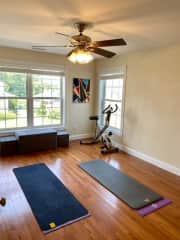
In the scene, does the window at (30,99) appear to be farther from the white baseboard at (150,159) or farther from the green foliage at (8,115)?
the white baseboard at (150,159)

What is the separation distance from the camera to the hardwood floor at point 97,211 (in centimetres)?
188

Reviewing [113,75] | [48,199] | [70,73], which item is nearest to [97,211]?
[48,199]

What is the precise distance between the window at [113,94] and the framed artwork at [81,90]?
418 mm

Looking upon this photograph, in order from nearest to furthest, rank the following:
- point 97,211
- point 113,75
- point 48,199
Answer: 1. point 97,211
2. point 48,199
3. point 113,75

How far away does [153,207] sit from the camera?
235cm

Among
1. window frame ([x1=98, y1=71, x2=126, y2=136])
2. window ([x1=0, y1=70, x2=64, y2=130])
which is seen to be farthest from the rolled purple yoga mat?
window ([x1=0, y1=70, x2=64, y2=130])

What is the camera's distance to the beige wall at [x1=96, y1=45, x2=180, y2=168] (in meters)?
3.36

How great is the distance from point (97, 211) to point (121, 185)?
75cm

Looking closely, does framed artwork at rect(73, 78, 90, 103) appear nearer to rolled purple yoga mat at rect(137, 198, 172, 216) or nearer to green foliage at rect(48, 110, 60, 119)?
green foliage at rect(48, 110, 60, 119)

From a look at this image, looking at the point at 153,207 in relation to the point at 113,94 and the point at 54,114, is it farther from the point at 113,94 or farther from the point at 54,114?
the point at 54,114

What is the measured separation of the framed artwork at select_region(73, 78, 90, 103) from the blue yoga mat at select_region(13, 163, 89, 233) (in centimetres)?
249

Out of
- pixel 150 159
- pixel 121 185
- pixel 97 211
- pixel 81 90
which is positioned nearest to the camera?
pixel 97 211

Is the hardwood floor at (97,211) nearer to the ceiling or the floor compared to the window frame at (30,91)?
nearer to the floor

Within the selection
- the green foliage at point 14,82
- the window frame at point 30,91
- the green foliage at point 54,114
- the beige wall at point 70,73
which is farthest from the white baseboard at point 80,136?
the green foliage at point 14,82
